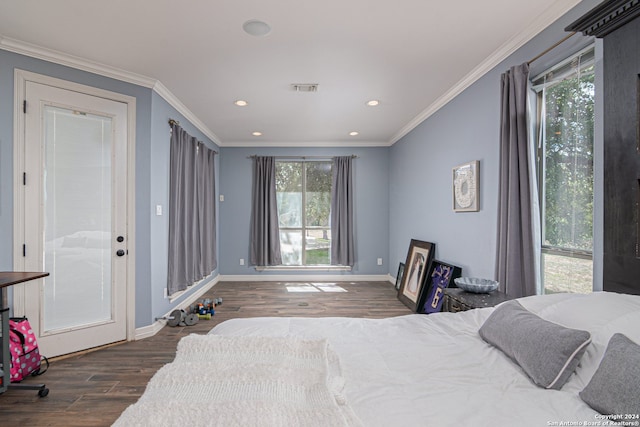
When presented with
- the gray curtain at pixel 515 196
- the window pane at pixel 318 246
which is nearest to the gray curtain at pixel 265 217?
the window pane at pixel 318 246

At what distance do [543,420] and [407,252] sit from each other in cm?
402

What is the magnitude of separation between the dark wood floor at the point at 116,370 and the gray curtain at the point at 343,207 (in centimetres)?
124

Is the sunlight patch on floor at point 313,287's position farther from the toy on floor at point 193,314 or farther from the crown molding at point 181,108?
the crown molding at point 181,108

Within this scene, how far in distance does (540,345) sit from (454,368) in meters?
0.33

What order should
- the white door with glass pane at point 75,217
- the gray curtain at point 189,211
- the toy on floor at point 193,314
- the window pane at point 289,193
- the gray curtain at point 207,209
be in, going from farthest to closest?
the window pane at point 289,193, the gray curtain at point 207,209, the gray curtain at point 189,211, the toy on floor at point 193,314, the white door with glass pane at point 75,217

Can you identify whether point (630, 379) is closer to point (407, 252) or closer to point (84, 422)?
point (84, 422)

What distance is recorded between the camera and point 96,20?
218 cm

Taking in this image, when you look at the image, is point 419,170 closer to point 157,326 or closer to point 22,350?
point 157,326

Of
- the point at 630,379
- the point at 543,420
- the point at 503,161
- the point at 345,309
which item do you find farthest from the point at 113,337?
the point at 503,161

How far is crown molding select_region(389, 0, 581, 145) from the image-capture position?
198cm

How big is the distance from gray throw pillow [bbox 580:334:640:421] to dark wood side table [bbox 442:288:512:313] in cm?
108

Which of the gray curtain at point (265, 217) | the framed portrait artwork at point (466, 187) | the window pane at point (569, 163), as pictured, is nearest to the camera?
the window pane at point (569, 163)

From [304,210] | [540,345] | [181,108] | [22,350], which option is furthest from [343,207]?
[540,345]

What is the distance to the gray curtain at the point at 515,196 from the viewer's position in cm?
216
